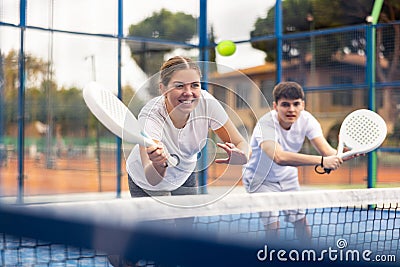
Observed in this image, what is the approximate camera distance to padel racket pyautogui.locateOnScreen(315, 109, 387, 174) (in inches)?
155

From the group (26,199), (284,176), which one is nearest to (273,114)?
(284,176)

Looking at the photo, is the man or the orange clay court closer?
the man

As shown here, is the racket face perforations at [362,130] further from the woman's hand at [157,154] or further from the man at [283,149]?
the woman's hand at [157,154]

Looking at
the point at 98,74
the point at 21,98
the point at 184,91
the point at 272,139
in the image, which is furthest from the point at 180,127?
the point at 98,74

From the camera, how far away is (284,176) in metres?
4.11

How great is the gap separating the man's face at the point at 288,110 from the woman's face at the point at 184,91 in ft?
4.64

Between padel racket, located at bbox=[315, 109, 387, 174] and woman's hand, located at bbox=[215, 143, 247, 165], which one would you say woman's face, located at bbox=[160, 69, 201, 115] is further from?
padel racket, located at bbox=[315, 109, 387, 174]

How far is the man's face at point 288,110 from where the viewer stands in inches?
162

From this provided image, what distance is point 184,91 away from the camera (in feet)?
9.00

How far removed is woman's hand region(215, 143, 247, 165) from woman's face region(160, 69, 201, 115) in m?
0.21

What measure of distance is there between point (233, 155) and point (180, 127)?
0.30 metres

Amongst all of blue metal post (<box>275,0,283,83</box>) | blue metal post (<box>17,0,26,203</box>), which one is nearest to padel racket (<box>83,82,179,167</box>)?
blue metal post (<box>17,0,26,203</box>)

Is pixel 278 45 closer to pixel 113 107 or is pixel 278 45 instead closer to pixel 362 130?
pixel 362 130

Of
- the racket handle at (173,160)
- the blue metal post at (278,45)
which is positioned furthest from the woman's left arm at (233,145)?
the blue metal post at (278,45)
